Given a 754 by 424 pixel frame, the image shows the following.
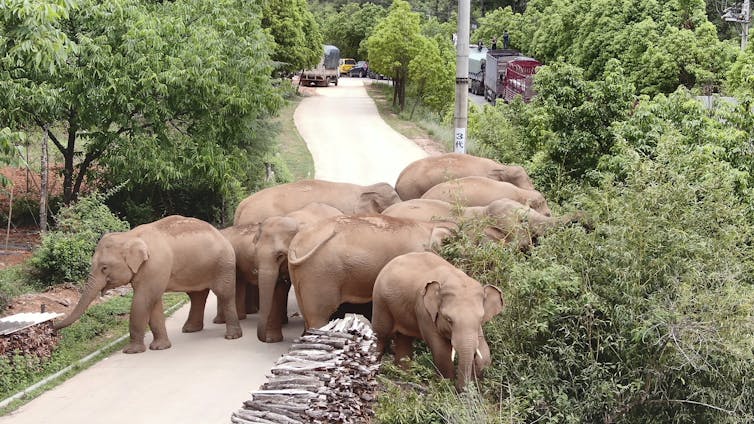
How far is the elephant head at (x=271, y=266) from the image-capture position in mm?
13836

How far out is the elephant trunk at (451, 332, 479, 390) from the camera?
35.2ft

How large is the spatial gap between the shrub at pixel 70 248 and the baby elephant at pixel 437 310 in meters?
6.88

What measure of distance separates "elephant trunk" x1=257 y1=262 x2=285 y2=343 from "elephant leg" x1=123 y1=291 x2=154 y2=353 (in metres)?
1.51

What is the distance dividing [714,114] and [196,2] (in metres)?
10.5

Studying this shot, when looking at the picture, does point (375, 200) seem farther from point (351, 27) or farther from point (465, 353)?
point (351, 27)

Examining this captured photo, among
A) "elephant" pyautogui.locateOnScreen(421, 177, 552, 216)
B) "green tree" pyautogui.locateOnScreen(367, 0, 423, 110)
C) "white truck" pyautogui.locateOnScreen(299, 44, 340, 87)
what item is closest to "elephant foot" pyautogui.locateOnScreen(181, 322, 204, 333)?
"elephant" pyautogui.locateOnScreen(421, 177, 552, 216)

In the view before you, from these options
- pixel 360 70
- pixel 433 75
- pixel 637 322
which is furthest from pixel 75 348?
pixel 360 70

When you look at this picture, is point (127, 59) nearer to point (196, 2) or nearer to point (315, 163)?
point (196, 2)

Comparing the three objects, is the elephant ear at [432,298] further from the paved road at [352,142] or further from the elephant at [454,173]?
the paved road at [352,142]

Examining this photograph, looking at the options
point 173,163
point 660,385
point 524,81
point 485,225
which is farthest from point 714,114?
point 524,81

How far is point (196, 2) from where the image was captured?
68.6 ft

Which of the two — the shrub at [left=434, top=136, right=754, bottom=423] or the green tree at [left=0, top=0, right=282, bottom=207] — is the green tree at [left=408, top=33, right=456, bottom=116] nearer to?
the green tree at [left=0, top=0, right=282, bottom=207]

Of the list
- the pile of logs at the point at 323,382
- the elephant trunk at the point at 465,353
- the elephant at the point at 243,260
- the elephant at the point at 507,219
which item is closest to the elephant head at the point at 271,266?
the elephant at the point at 243,260

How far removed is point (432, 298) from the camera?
1127 cm
